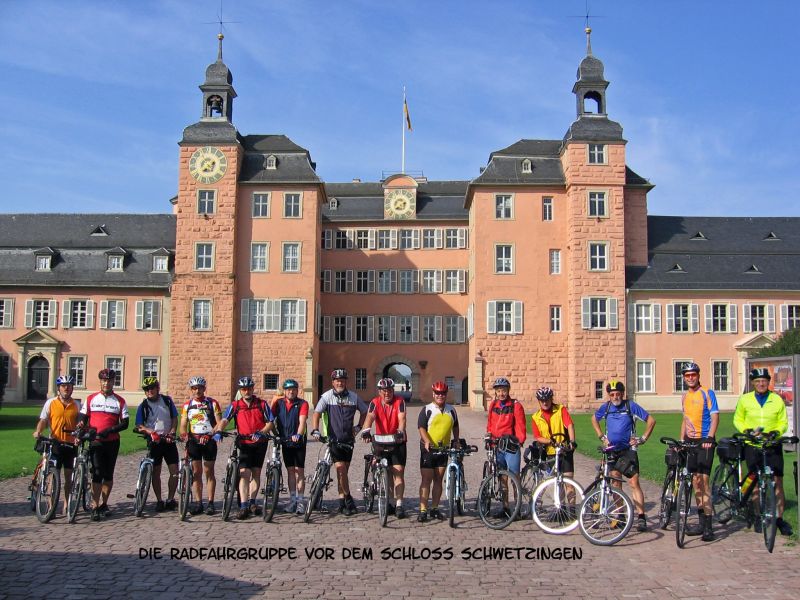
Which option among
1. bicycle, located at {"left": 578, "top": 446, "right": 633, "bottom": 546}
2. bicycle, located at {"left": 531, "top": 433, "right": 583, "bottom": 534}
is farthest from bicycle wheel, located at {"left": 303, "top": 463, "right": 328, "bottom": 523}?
bicycle, located at {"left": 578, "top": 446, "right": 633, "bottom": 546}

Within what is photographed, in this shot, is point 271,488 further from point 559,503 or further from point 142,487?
point 559,503

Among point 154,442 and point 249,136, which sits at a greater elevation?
point 249,136

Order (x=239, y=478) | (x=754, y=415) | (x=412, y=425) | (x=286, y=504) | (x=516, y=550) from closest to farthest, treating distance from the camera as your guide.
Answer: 1. (x=516, y=550)
2. (x=754, y=415)
3. (x=239, y=478)
4. (x=286, y=504)
5. (x=412, y=425)

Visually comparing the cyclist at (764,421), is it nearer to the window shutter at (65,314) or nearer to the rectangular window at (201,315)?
the rectangular window at (201,315)

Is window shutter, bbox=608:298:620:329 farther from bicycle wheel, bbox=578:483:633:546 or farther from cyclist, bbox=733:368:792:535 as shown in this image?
bicycle wheel, bbox=578:483:633:546

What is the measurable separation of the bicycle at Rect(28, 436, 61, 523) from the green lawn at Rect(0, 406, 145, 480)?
4.61m

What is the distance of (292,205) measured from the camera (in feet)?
136

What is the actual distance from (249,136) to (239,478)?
116 ft

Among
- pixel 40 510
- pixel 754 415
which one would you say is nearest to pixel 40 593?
pixel 40 510

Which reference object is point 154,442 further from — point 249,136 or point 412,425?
point 249,136

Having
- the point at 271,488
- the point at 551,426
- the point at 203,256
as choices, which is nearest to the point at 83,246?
the point at 203,256

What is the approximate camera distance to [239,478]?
10.5m

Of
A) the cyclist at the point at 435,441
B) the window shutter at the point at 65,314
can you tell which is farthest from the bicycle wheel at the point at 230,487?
the window shutter at the point at 65,314

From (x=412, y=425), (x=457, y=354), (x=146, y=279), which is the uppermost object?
(x=146, y=279)
